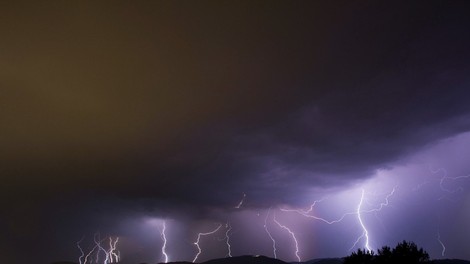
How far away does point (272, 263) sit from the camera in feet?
650

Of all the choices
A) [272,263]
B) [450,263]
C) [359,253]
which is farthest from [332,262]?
[359,253]

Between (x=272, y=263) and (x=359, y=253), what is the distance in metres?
181

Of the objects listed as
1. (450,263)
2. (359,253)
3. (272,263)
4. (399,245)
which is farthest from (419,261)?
(272,263)

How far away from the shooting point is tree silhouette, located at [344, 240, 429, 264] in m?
26.6

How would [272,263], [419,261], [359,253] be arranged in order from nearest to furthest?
[419,261] → [359,253] → [272,263]

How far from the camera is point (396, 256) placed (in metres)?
27.1

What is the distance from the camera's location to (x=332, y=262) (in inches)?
7830

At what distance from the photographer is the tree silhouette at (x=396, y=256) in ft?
87.2

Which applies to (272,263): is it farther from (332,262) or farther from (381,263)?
(381,263)

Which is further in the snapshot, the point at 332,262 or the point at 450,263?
the point at 332,262

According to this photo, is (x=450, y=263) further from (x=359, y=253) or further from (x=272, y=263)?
(x=359, y=253)

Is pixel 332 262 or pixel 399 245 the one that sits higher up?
pixel 399 245

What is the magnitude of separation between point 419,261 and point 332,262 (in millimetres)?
188302

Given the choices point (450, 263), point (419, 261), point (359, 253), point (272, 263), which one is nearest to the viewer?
point (419, 261)
